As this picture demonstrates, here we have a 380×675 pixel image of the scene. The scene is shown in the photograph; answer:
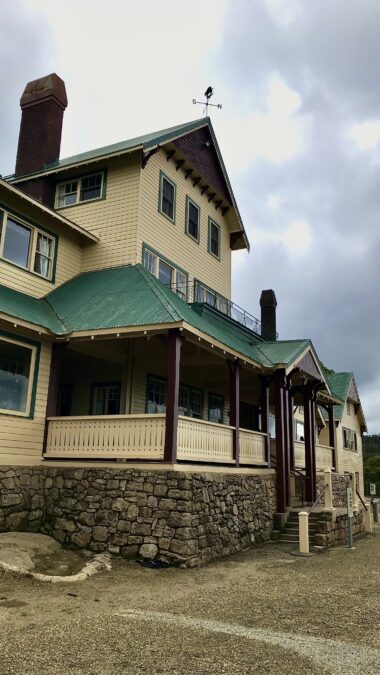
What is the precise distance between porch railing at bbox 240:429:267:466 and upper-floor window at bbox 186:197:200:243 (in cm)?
760

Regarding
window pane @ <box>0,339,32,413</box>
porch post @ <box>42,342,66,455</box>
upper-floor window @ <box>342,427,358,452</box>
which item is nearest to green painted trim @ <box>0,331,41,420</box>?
window pane @ <box>0,339,32,413</box>

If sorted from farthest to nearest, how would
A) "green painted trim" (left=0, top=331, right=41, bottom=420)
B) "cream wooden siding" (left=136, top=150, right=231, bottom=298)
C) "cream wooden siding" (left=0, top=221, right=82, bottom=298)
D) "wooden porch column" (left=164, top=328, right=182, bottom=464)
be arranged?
"cream wooden siding" (left=136, top=150, right=231, bottom=298) → "cream wooden siding" (left=0, top=221, right=82, bottom=298) → "green painted trim" (left=0, top=331, right=41, bottom=420) → "wooden porch column" (left=164, top=328, right=182, bottom=464)

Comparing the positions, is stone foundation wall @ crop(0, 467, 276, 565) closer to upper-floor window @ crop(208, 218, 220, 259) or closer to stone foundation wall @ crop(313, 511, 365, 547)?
stone foundation wall @ crop(313, 511, 365, 547)

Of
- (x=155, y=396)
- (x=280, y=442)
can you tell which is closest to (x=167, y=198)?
(x=155, y=396)

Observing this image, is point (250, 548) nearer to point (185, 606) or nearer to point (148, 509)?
point (148, 509)

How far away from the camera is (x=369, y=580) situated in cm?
1015

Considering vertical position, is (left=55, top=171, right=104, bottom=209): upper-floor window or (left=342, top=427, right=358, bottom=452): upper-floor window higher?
(left=55, top=171, right=104, bottom=209): upper-floor window

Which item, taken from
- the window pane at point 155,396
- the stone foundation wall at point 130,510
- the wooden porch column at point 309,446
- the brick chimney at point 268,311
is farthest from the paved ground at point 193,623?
the brick chimney at point 268,311

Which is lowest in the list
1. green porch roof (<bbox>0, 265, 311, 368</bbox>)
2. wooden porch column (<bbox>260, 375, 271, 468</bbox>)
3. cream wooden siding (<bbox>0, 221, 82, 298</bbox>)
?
wooden porch column (<bbox>260, 375, 271, 468</bbox>)

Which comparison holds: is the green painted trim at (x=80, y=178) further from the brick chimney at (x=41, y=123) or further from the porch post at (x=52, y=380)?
the porch post at (x=52, y=380)

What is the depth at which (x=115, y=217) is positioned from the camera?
16500mm

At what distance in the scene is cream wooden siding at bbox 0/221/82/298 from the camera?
44.1 feet

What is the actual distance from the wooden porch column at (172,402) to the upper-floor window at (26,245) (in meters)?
4.76

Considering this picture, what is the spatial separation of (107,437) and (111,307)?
10.3ft
